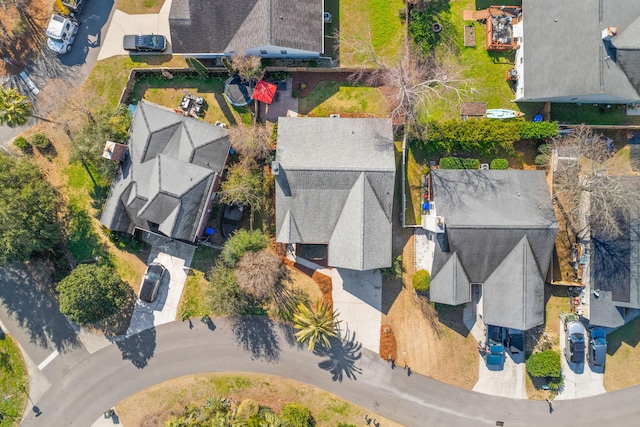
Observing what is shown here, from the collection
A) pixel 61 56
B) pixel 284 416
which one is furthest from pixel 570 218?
pixel 61 56

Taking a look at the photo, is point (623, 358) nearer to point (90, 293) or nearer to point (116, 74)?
point (90, 293)

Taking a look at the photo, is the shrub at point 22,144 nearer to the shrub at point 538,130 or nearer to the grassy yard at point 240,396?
the grassy yard at point 240,396

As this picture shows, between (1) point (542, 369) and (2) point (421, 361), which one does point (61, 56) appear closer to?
(2) point (421, 361)

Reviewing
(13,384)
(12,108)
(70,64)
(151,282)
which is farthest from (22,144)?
(13,384)

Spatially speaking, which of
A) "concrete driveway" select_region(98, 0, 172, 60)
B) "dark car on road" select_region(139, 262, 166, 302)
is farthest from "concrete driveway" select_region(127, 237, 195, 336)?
"concrete driveway" select_region(98, 0, 172, 60)

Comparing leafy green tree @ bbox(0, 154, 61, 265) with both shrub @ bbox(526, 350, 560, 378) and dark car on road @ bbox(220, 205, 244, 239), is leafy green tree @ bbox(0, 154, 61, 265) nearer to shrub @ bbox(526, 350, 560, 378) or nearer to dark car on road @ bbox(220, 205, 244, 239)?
dark car on road @ bbox(220, 205, 244, 239)
